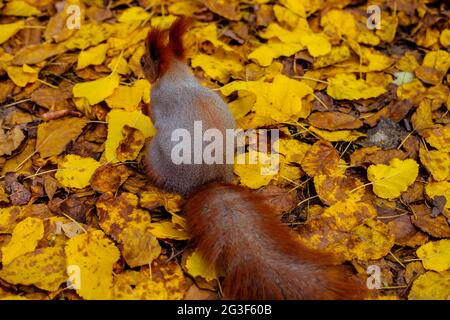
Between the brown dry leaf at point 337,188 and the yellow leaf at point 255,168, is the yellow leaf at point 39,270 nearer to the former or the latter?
the yellow leaf at point 255,168

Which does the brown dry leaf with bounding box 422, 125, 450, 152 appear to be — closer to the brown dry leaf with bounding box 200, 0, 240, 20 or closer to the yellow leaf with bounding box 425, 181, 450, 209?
the yellow leaf with bounding box 425, 181, 450, 209

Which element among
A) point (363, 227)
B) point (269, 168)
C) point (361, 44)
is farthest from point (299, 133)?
point (361, 44)

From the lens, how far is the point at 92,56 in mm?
1995

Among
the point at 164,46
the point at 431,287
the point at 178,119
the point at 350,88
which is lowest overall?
the point at 431,287

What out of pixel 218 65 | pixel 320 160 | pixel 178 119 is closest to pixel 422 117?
pixel 320 160

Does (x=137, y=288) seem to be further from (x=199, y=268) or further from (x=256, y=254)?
(x=256, y=254)

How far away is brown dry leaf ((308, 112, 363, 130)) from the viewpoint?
69.5 inches

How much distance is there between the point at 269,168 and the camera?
164cm

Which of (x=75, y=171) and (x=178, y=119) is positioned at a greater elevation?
(x=178, y=119)

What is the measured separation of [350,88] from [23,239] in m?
1.25

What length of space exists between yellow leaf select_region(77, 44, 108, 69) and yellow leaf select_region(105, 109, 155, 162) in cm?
31

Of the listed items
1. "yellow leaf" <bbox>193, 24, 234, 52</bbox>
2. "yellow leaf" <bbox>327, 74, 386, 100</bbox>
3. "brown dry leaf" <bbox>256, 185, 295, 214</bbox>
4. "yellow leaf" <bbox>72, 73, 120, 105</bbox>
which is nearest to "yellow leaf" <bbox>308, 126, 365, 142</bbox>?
"yellow leaf" <bbox>327, 74, 386, 100</bbox>

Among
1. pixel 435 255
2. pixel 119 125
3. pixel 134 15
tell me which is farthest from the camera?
pixel 134 15

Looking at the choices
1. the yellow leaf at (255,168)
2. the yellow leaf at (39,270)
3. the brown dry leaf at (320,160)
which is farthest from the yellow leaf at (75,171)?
the brown dry leaf at (320,160)
